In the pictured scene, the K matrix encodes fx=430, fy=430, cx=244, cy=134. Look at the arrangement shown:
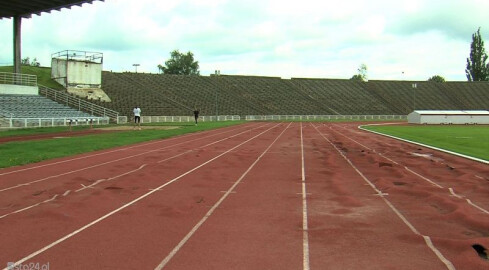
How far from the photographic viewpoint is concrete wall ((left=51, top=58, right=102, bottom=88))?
52969 mm

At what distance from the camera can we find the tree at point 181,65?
126 meters

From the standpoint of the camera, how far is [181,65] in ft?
413

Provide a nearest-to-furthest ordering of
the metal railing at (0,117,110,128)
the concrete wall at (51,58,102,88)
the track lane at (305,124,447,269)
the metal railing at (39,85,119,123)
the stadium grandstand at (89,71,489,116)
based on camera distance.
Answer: the track lane at (305,124,447,269) → the metal railing at (0,117,110,128) → the metal railing at (39,85,119,123) → the concrete wall at (51,58,102,88) → the stadium grandstand at (89,71,489,116)

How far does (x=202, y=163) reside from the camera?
13.4 metres

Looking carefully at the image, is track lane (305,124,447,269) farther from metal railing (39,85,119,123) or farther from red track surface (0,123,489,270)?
metal railing (39,85,119,123)

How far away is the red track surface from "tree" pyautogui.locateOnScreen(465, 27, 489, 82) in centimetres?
Answer: 10822

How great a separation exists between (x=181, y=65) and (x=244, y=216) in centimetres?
12235

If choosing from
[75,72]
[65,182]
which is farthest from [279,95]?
[65,182]

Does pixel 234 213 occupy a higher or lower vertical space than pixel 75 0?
lower

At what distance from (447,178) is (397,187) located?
202 centimetres

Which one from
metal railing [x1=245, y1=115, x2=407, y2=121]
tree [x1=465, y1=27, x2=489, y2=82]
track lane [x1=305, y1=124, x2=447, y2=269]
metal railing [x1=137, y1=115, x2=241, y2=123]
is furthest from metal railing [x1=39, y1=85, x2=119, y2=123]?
tree [x1=465, y1=27, x2=489, y2=82]

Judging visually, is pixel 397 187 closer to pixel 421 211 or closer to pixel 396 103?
pixel 421 211

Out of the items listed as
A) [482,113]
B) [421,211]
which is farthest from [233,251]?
[482,113]

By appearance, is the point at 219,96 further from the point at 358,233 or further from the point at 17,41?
the point at 358,233
